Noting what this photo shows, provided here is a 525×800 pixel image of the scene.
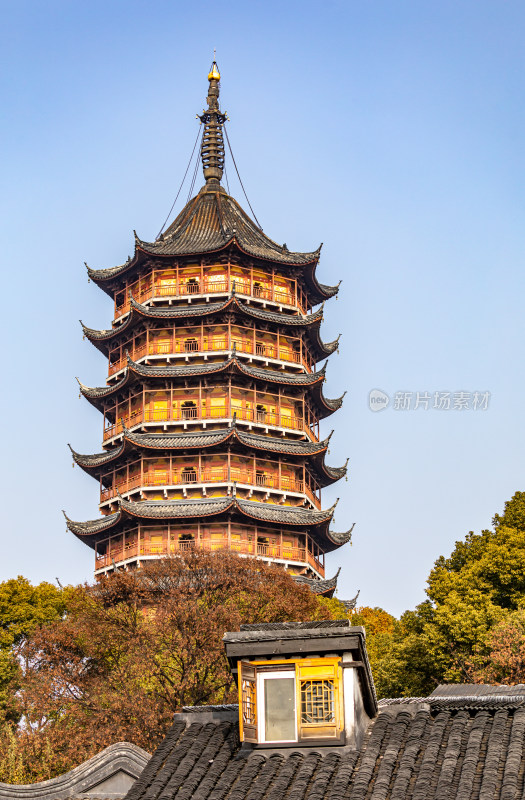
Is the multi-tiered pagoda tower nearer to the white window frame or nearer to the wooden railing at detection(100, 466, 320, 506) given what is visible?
the wooden railing at detection(100, 466, 320, 506)

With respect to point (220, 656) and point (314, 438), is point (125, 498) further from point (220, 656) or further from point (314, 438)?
point (220, 656)

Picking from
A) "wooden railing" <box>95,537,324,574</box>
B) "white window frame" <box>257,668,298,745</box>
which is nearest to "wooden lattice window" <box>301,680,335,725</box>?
"white window frame" <box>257,668,298,745</box>

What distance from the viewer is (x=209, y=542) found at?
58.7 meters

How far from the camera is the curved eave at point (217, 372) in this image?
6202cm

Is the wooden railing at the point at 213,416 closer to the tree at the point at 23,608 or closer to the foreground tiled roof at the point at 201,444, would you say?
the foreground tiled roof at the point at 201,444

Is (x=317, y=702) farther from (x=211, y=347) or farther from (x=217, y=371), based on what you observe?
(x=211, y=347)

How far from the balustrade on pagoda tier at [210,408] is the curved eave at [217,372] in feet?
3.26

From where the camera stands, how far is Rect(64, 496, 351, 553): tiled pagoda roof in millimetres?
58344

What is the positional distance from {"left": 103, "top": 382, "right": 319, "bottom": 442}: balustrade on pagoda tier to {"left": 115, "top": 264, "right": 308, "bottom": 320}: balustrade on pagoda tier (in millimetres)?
5444

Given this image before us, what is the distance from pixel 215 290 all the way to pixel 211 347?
3.36 m

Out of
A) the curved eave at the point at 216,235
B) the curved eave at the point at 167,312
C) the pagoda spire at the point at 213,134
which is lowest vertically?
the curved eave at the point at 167,312

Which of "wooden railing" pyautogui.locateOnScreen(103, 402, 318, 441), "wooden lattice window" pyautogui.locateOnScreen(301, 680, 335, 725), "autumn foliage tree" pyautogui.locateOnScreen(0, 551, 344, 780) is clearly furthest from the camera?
"wooden railing" pyautogui.locateOnScreen(103, 402, 318, 441)

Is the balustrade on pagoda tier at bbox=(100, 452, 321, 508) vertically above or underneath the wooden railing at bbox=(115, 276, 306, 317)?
underneath

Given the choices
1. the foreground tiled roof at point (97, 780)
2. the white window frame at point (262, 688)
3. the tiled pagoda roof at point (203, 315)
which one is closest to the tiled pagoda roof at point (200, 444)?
the tiled pagoda roof at point (203, 315)
